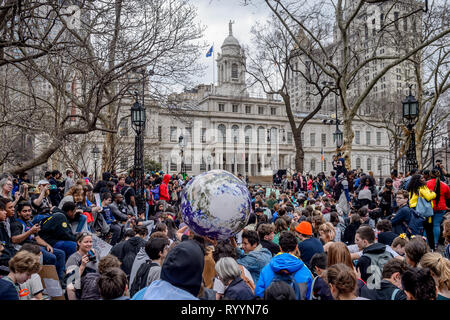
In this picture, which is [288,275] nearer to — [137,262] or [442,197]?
[137,262]

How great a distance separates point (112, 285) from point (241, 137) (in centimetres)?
6322

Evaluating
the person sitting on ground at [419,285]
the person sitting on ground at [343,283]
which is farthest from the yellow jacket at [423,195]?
the person sitting on ground at [343,283]

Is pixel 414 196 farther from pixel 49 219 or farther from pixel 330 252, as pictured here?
pixel 49 219

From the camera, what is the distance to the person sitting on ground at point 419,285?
110 inches

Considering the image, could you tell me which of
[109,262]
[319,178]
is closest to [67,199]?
[109,262]

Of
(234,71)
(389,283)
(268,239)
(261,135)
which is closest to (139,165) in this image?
(268,239)

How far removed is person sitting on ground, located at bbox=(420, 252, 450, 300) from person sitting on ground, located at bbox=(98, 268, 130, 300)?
2.84 m

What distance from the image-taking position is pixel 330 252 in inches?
158

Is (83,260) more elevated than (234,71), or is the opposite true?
(234,71)

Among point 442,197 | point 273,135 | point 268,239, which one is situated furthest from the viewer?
point 273,135

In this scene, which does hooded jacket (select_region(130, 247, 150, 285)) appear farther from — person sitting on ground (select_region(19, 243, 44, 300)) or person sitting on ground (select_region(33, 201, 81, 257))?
person sitting on ground (select_region(33, 201, 81, 257))

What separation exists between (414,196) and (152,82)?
37.3 ft

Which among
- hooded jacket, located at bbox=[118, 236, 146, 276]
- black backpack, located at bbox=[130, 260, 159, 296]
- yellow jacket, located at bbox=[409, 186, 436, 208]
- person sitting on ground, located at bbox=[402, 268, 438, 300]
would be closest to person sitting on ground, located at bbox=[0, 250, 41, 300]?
black backpack, located at bbox=[130, 260, 159, 296]

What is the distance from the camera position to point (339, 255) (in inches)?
154
